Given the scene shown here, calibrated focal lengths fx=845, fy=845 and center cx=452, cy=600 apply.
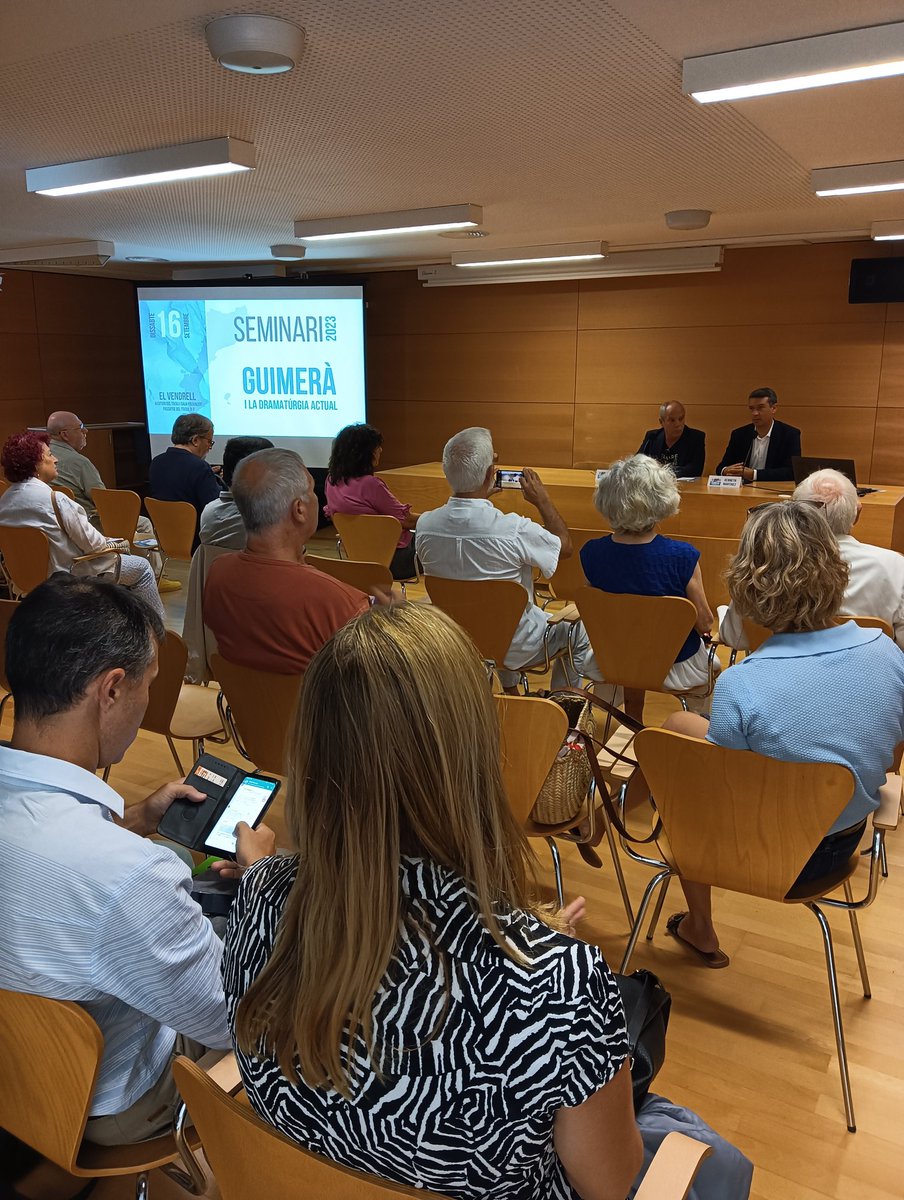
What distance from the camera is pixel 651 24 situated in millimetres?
2371

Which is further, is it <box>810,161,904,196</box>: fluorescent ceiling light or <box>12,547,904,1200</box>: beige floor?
<box>810,161,904,196</box>: fluorescent ceiling light

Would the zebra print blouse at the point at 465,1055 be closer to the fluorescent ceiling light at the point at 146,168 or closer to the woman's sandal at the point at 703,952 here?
the woman's sandal at the point at 703,952

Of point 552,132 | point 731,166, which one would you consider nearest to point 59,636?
point 552,132

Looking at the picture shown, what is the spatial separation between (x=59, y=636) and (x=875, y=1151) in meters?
2.03

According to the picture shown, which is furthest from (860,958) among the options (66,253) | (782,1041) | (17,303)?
(17,303)

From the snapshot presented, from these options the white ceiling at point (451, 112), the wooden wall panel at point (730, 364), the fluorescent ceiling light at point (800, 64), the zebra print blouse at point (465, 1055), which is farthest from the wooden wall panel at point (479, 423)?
the zebra print blouse at point (465, 1055)

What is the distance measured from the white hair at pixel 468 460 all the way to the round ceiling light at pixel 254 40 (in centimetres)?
153

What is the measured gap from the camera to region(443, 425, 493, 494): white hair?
364 cm

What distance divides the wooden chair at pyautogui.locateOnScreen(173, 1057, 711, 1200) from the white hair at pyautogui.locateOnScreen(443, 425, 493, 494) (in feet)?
9.46

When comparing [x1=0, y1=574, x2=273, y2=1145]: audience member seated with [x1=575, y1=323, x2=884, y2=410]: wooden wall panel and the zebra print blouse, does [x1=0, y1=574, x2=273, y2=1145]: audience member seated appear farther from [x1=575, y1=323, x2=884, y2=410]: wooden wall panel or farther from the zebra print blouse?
[x1=575, y1=323, x2=884, y2=410]: wooden wall panel

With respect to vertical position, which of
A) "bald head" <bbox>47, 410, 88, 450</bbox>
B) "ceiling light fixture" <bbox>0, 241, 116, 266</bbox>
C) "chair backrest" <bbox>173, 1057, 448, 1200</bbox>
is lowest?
"chair backrest" <bbox>173, 1057, 448, 1200</bbox>

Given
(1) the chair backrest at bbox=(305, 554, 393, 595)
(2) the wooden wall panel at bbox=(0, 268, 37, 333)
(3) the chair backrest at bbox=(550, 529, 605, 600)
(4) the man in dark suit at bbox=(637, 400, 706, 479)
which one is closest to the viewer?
(1) the chair backrest at bbox=(305, 554, 393, 595)

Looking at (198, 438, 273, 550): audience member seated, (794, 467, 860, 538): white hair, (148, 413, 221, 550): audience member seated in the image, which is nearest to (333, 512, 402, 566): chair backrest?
(198, 438, 273, 550): audience member seated

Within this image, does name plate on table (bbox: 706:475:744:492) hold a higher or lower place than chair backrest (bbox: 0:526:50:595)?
higher
